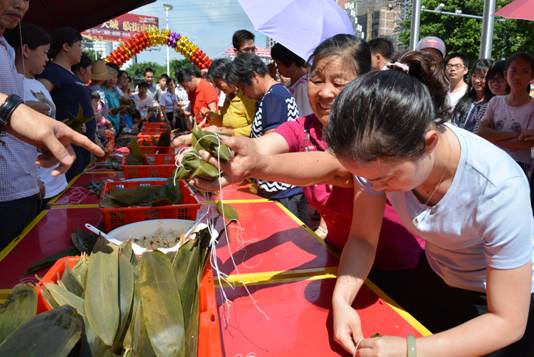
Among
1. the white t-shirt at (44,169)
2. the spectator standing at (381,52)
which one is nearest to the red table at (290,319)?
the white t-shirt at (44,169)

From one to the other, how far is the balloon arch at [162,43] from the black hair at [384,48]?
10.3 m

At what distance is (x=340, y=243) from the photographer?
1.78m

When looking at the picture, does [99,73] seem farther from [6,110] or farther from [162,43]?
[162,43]

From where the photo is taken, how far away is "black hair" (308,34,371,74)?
165 centimetres

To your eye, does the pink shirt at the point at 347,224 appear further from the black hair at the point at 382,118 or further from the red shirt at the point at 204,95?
the red shirt at the point at 204,95

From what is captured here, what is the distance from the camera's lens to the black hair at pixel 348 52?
1652 millimetres

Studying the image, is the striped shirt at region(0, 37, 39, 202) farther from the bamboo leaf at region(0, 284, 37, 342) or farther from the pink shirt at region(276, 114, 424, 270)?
the bamboo leaf at region(0, 284, 37, 342)

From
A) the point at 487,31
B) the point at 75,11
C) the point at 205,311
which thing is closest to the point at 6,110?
the point at 205,311

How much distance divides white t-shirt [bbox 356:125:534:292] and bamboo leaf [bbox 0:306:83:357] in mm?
936

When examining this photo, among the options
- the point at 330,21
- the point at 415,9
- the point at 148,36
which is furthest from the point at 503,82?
the point at 148,36

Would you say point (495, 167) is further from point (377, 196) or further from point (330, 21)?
point (330, 21)

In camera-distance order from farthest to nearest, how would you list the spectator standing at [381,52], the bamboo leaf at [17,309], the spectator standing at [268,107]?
the spectator standing at [381,52] < the spectator standing at [268,107] < the bamboo leaf at [17,309]

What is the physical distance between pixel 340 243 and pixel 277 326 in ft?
2.10

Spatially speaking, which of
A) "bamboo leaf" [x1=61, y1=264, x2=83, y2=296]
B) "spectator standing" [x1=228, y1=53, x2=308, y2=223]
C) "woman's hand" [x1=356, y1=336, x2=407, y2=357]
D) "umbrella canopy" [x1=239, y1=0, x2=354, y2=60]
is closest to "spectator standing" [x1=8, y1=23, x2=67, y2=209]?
"spectator standing" [x1=228, y1=53, x2=308, y2=223]
